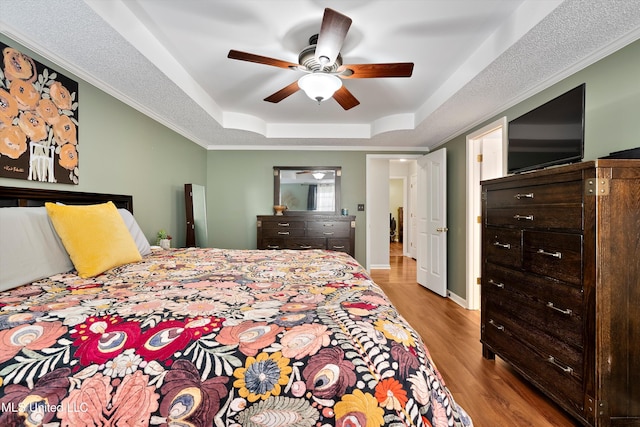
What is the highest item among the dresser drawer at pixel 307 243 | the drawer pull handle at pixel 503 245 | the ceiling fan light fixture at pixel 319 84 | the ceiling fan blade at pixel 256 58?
the ceiling fan blade at pixel 256 58

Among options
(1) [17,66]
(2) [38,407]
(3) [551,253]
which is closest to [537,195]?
(3) [551,253]

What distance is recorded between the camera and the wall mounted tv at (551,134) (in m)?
1.95

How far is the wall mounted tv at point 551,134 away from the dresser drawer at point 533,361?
1.28 metres

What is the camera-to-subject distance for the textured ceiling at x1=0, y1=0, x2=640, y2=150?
5.55ft

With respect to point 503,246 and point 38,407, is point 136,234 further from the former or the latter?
point 503,246

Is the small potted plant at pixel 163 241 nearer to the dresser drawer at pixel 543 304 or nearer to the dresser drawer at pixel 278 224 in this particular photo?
the dresser drawer at pixel 278 224

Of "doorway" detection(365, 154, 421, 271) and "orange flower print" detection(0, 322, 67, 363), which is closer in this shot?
"orange flower print" detection(0, 322, 67, 363)

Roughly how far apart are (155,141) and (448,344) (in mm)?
3753

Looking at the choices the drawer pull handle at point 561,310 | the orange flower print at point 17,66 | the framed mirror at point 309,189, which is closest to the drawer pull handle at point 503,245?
the drawer pull handle at point 561,310

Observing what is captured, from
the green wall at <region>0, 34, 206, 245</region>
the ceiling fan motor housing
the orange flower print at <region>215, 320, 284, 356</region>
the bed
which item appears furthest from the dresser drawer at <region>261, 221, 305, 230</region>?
the orange flower print at <region>215, 320, 284, 356</region>

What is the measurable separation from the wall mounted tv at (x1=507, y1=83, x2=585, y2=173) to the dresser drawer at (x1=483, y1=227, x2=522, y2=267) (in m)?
0.68

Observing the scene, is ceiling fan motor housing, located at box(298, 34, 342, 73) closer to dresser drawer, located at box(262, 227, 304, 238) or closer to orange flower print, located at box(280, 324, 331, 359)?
orange flower print, located at box(280, 324, 331, 359)

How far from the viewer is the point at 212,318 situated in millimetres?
916

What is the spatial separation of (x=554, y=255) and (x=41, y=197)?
128 inches
